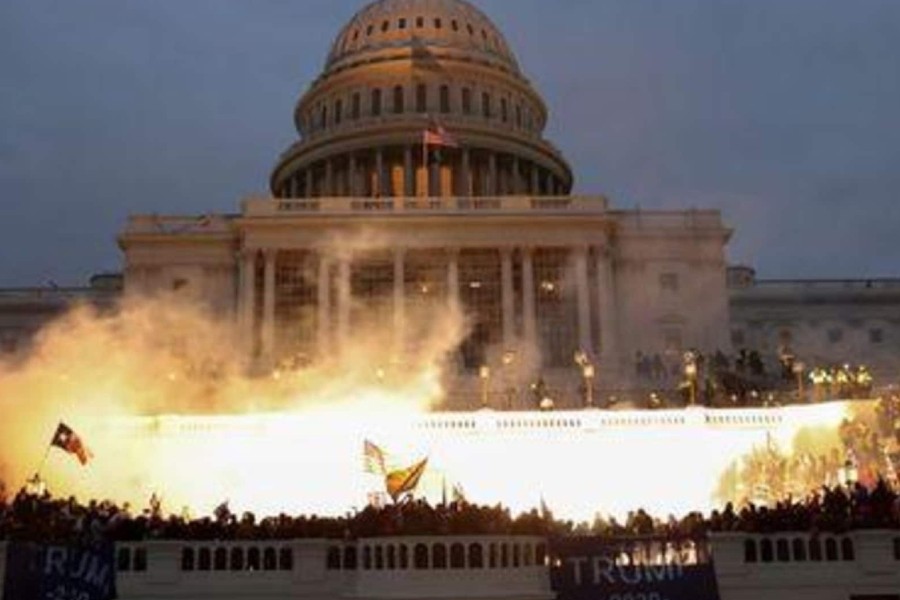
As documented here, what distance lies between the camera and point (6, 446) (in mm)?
45625

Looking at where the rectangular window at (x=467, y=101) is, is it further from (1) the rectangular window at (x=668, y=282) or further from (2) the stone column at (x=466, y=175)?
(1) the rectangular window at (x=668, y=282)

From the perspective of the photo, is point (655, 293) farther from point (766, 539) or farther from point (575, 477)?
point (766, 539)

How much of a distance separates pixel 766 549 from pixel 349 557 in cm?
778

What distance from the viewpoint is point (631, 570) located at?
23.0m

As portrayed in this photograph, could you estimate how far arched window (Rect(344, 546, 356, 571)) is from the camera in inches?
993

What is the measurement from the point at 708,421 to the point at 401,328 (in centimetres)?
2552

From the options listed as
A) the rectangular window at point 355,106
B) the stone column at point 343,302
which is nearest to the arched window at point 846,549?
the stone column at point 343,302

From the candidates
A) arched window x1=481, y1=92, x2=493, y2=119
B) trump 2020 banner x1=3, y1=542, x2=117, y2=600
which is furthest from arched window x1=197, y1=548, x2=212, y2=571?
arched window x1=481, y1=92, x2=493, y2=119

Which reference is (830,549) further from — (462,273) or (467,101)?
(467,101)

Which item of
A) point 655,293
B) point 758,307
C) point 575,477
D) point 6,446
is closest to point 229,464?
point 6,446

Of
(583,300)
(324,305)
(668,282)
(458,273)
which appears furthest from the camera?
(668,282)

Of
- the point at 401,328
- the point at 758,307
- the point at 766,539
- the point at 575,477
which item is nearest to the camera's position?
the point at 766,539

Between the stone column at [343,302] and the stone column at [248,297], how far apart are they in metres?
4.29

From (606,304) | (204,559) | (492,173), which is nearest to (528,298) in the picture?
(606,304)
